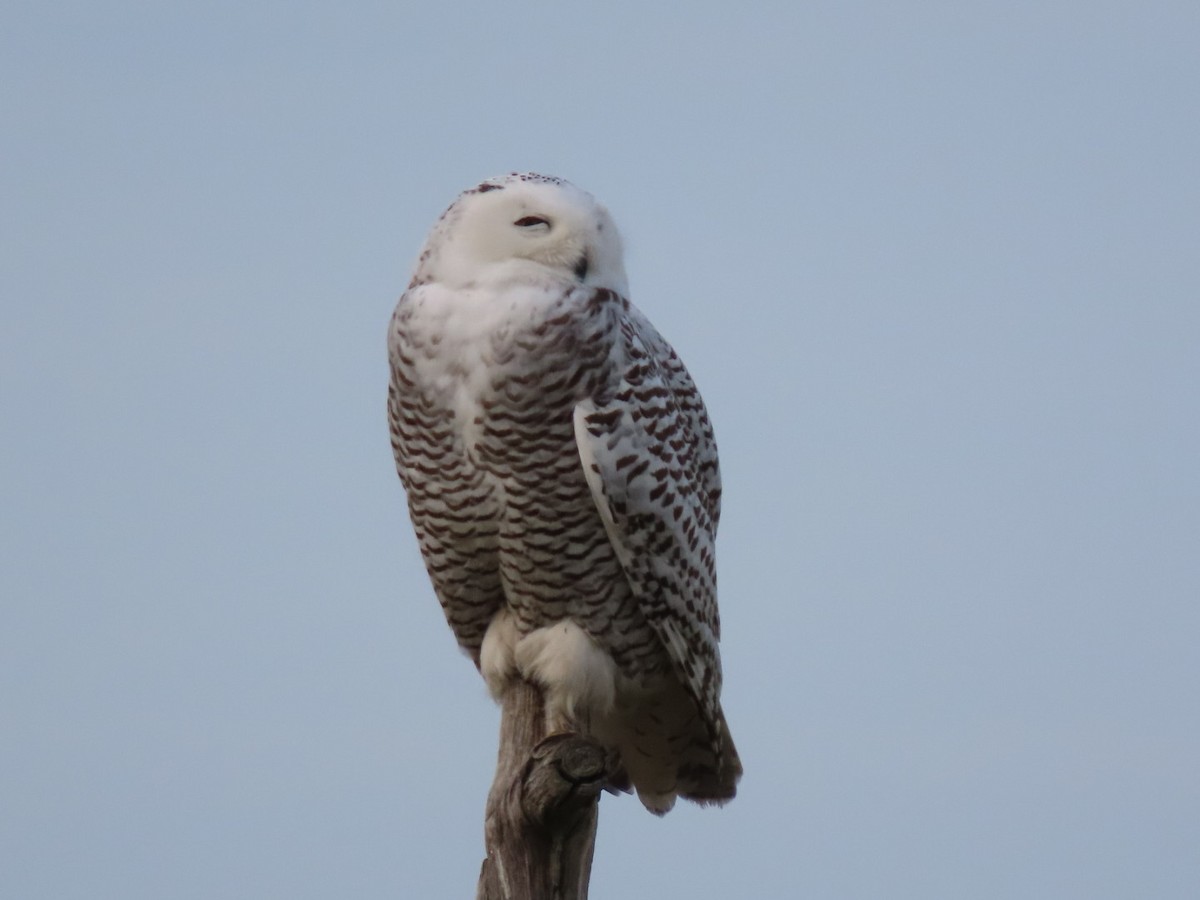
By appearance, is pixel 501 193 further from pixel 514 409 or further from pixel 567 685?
pixel 567 685

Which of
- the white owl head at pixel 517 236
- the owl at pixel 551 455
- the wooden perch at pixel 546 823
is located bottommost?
the wooden perch at pixel 546 823

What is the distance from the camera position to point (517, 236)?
5.52m

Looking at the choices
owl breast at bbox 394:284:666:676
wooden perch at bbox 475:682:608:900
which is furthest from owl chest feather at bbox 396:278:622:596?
wooden perch at bbox 475:682:608:900

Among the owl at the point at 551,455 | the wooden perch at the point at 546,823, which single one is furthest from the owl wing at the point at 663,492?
the wooden perch at the point at 546,823

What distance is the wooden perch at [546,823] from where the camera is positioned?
5457mm

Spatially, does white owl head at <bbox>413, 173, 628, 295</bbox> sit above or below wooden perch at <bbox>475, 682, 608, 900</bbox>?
above

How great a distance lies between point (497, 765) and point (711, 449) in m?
1.16

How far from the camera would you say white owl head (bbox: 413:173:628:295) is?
5.51m

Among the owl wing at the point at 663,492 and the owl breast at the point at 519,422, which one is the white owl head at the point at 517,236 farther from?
the owl wing at the point at 663,492

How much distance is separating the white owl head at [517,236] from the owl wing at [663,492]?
24 centimetres

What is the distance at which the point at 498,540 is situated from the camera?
220 inches

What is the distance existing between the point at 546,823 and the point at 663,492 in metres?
0.98

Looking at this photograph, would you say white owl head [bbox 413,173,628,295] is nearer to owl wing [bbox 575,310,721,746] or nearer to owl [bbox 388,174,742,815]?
owl [bbox 388,174,742,815]

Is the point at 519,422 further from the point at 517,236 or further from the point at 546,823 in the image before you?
the point at 546,823
